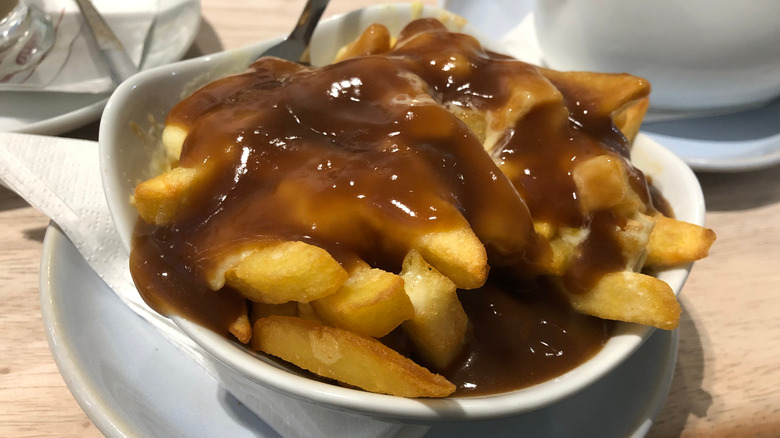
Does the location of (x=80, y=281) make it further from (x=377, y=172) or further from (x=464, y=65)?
(x=464, y=65)

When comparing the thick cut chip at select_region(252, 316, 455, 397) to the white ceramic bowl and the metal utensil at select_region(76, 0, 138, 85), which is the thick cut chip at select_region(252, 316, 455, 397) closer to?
the white ceramic bowl

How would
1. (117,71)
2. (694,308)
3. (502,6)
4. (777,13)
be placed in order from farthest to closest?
1. (502,6)
2. (117,71)
3. (777,13)
4. (694,308)

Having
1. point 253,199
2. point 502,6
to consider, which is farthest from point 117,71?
point 502,6

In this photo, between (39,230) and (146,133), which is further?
(39,230)

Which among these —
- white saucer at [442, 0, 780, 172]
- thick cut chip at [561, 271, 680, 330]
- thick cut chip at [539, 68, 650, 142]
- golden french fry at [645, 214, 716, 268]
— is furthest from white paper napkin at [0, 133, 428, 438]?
white saucer at [442, 0, 780, 172]

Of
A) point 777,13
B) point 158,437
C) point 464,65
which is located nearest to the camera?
point 158,437
